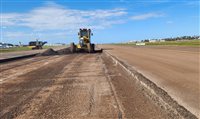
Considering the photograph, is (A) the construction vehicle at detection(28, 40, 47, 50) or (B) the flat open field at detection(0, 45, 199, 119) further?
(A) the construction vehicle at detection(28, 40, 47, 50)

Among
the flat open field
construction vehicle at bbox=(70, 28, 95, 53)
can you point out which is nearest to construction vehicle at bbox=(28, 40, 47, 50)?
construction vehicle at bbox=(70, 28, 95, 53)

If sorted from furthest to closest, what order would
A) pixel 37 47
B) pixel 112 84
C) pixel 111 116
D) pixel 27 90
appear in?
pixel 37 47 → pixel 112 84 → pixel 27 90 → pixel 111 116

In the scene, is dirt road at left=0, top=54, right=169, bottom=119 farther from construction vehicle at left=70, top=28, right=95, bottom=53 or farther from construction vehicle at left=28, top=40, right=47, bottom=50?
construction vehicle at left=28, top=40, right=47, bottom=50

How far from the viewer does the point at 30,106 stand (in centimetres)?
978

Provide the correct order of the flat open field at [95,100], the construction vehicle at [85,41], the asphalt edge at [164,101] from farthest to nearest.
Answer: the construction vehicle at [85,41]
the flat open field at [95,100]
the asphalt edge at [164,101]

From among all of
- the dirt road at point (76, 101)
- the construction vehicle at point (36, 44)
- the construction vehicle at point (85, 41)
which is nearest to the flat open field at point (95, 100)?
the dirt road at point (76, 101)

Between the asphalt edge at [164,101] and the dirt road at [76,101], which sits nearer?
the asphalt edge at [164,101]

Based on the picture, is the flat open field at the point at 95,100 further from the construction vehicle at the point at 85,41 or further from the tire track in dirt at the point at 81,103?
the construction vehicle at the point at 85,41

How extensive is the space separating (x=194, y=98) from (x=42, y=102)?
391 centimetres

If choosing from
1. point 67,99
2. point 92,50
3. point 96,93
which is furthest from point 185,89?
point 92,50

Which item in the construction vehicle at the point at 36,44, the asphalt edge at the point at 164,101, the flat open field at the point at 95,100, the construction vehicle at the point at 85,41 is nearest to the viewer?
the asphalt edge at the point at 164,101

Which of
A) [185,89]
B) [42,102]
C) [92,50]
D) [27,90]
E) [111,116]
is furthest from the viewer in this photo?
[92,50]

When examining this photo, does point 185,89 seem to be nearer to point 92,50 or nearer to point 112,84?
point 112,84

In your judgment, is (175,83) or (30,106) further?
(175,83)
